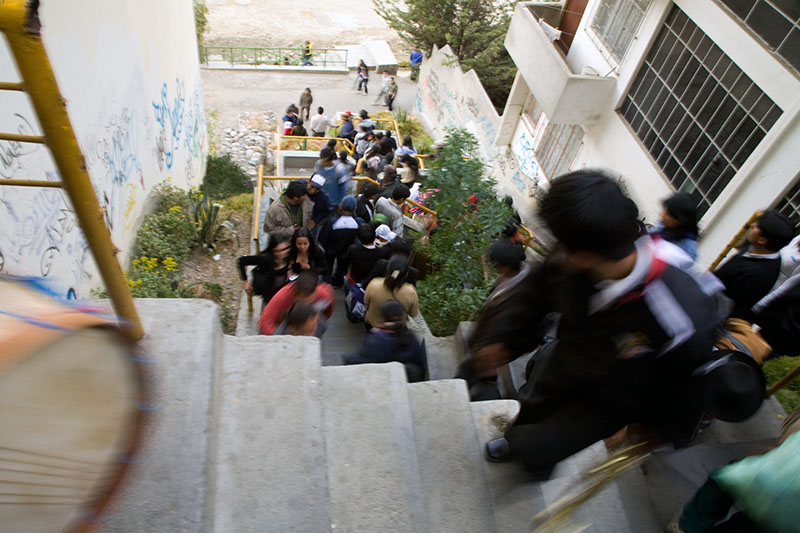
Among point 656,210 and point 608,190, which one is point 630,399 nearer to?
point 608,190

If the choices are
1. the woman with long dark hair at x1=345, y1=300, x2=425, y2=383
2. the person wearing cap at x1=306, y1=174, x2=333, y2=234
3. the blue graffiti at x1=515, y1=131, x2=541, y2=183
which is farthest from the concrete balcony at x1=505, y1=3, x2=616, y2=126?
the woman with long dark hair at x1=345, y1=300, x2=425, y2=383

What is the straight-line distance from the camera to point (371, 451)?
243 cm

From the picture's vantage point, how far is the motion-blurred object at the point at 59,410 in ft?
3.34

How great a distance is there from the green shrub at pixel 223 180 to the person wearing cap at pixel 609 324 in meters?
8.99

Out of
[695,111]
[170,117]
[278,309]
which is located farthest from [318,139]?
[278,309]

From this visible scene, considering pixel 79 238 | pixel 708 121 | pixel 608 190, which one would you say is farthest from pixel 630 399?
pixel 708 121

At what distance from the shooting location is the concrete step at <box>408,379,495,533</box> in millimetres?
2408

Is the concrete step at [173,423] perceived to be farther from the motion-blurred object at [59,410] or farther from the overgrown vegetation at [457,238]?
the overgrown vegetation at [457,238]

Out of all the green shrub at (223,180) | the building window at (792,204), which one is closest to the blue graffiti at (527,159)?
the building window at (792,204)

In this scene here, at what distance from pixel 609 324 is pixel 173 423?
184cm

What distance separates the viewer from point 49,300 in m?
1.24

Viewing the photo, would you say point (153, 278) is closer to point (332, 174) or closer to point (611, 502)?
point (332, 174)

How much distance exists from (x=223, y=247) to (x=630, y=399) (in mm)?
6535

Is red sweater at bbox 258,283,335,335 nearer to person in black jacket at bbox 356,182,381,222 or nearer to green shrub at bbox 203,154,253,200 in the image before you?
person in black jacket at bbox 356,182,381,222
